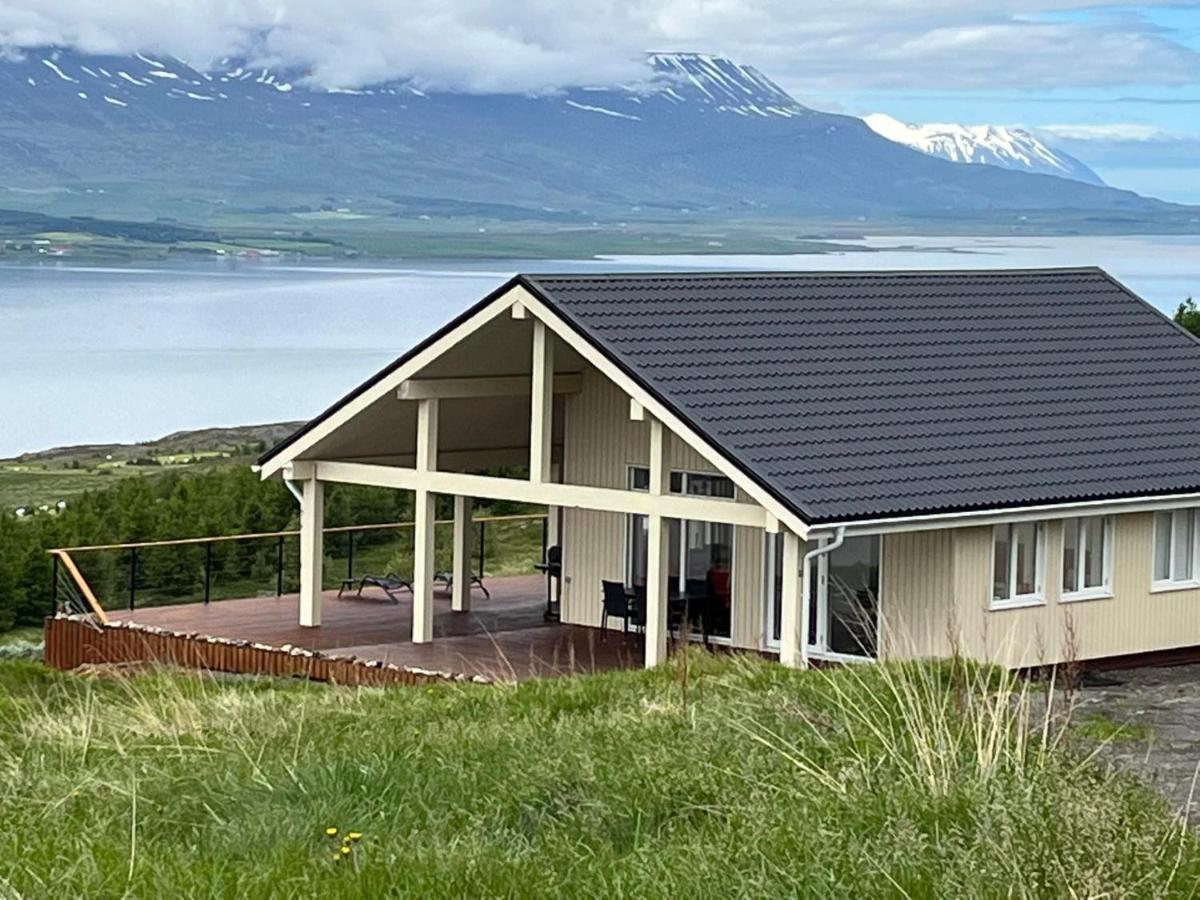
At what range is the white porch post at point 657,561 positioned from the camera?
68.9 feet

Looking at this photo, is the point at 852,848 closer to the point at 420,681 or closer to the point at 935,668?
the point at 935,668

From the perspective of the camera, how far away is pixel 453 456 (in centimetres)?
2572

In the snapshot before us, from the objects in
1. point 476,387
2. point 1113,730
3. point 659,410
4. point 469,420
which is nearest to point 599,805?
point 1113,730

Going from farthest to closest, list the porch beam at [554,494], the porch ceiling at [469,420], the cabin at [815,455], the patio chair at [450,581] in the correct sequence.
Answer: the patio chair at [450,581]
the porch ceiling at [469,420]
the cabin at [815,455]
the porch beam at [554,494]

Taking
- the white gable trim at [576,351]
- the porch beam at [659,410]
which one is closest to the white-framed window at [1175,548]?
the white gable trim at [576,351]

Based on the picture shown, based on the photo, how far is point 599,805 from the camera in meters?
9.53

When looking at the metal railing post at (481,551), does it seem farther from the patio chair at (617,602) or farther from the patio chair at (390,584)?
the patio chair at (617,602)

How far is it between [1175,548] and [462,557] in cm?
746

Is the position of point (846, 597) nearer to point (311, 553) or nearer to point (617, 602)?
point (617, 602)

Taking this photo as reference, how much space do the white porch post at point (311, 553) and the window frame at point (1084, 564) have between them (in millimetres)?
7644

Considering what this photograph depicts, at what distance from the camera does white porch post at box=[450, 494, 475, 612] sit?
987 inches

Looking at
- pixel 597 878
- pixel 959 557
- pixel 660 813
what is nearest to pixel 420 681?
pixel 959 557

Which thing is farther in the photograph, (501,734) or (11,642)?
(11,642)

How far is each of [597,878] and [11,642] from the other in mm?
23213
